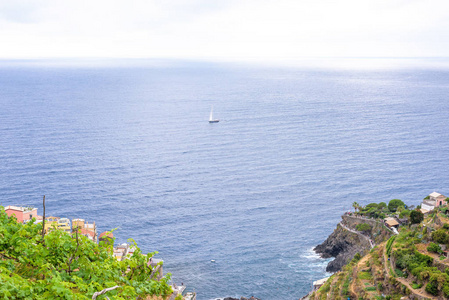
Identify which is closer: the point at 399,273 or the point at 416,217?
the point at 399,273

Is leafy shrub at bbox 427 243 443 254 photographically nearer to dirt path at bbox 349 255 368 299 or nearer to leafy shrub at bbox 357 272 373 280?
leafy shrub at bbox 357 272 373 280

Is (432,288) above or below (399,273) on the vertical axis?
above

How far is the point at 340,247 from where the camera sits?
7094 cm

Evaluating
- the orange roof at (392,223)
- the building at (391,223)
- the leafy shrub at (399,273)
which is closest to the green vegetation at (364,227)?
the building at (391,223)

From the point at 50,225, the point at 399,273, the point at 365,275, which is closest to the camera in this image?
the point at 50,225

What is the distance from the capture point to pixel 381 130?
13725cm

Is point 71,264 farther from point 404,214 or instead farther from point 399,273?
point 404,214

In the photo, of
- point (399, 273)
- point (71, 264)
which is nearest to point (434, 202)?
point (399, 273)

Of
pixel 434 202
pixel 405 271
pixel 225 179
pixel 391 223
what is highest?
pixel 434 202

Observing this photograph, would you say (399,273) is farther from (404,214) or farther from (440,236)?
(404,214)

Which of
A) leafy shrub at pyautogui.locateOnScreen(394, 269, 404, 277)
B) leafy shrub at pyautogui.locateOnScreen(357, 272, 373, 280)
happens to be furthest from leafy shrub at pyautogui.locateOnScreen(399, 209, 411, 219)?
leafy shrub at pyautogui.locateOnScreen(394, 269, 404, 277)

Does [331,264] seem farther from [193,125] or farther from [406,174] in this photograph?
[193,125]

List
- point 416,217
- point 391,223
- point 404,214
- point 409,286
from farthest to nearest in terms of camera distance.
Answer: point 404,214 → point 391,223 → point 416,217 → point 409,286

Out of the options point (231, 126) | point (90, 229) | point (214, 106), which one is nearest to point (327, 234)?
point (90, 229)
